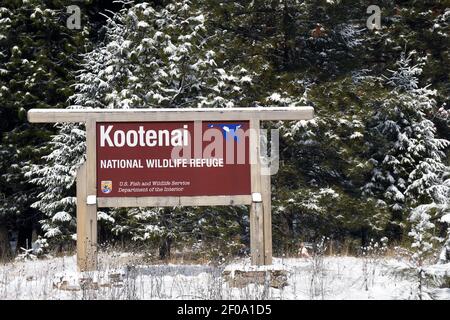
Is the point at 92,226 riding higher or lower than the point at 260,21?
lower

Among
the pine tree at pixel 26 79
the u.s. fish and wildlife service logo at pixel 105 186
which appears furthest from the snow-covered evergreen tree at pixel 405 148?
the u.s. fish and wildlife service logo at pixel 105 186

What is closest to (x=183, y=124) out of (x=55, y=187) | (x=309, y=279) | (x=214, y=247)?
(x=309, y=279)

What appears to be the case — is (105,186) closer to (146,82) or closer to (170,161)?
(170,161)

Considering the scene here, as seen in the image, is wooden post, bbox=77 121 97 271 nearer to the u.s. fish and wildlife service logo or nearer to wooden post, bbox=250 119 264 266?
the u.s. fish and wildlife service logo

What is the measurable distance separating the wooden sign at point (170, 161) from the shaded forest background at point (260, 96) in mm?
4564

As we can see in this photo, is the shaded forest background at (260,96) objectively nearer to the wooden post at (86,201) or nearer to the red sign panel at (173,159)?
the red sign panel at (173,159)

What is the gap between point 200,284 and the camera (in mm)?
8375

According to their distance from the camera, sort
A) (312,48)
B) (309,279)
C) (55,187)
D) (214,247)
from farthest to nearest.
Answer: (312,48) → (55,187) → (214,247) → (309,279)

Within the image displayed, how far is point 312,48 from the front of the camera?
2055 cm

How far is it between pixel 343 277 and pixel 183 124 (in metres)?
2.85

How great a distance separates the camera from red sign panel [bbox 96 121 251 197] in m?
9.02

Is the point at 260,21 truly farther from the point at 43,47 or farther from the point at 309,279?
the point at 309,279

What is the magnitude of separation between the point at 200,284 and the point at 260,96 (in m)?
10.1

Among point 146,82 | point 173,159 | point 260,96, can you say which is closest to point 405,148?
point 260,96
